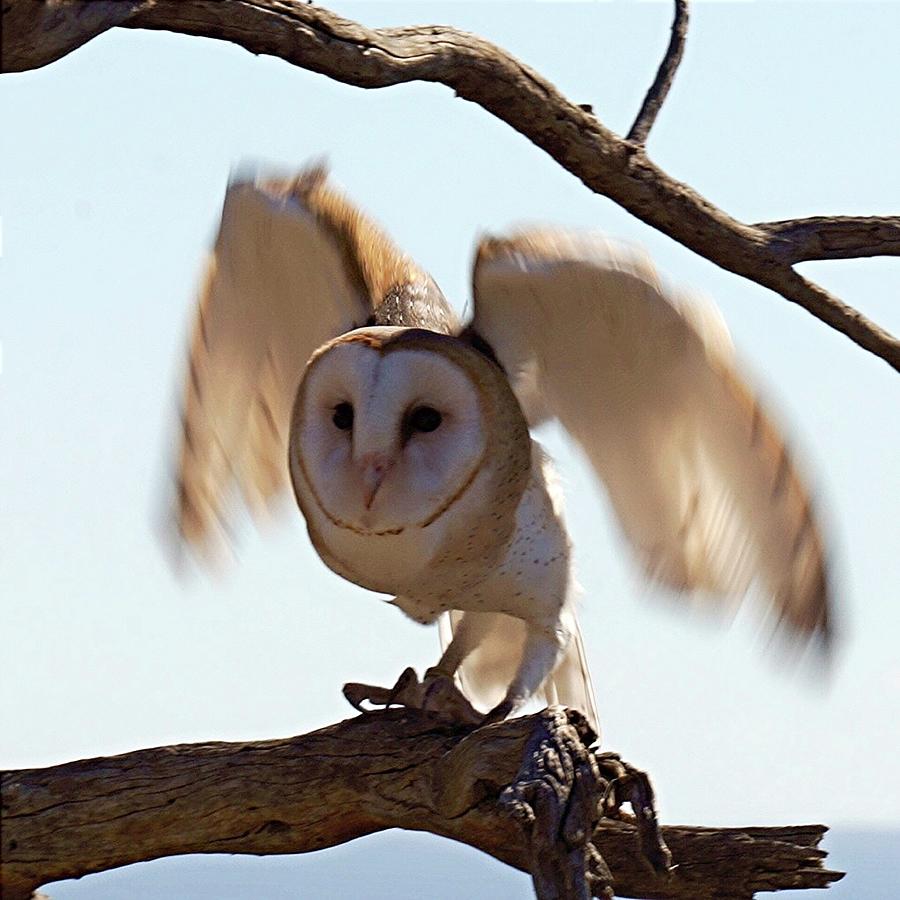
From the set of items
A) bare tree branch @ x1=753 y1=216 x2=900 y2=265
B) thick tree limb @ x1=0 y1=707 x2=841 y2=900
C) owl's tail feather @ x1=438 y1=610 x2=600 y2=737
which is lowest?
thick tree limb @ x1=0 y1=707 x2=841 y2=900

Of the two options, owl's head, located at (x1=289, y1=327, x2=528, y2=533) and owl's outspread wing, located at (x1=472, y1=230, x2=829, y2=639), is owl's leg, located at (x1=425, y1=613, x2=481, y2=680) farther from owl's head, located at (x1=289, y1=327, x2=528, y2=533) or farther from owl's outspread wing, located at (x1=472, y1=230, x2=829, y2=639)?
owl's head, located at (x1=289, y1=327, x2=528, y2=533)

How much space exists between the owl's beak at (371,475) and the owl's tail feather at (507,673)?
0.65 metres

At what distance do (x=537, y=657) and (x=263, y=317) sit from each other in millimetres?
1020

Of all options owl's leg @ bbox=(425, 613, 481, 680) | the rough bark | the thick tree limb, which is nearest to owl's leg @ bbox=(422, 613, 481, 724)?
owl's leg @ bbox=(425, 613, 481, 680)

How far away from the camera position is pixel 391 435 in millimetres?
3098

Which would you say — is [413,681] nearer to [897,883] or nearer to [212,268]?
[212,268]

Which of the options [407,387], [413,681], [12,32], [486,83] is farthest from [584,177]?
[12,32]

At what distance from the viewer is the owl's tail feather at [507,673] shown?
362cm

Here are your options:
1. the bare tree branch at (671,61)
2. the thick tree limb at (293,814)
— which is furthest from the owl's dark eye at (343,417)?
the bare tree branch at (671,61)

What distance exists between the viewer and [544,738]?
245 cm

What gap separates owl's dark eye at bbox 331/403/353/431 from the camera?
10.4 feet

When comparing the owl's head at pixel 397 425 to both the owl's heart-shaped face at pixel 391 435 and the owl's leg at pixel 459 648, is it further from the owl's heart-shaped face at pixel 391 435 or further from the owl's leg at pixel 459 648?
the owl's leg at pixel 459 648

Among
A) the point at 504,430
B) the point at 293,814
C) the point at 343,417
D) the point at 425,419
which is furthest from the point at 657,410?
the point at 293,814

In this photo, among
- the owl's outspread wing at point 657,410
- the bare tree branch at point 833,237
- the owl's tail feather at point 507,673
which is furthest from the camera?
the owl's tail feather at point 507,673
